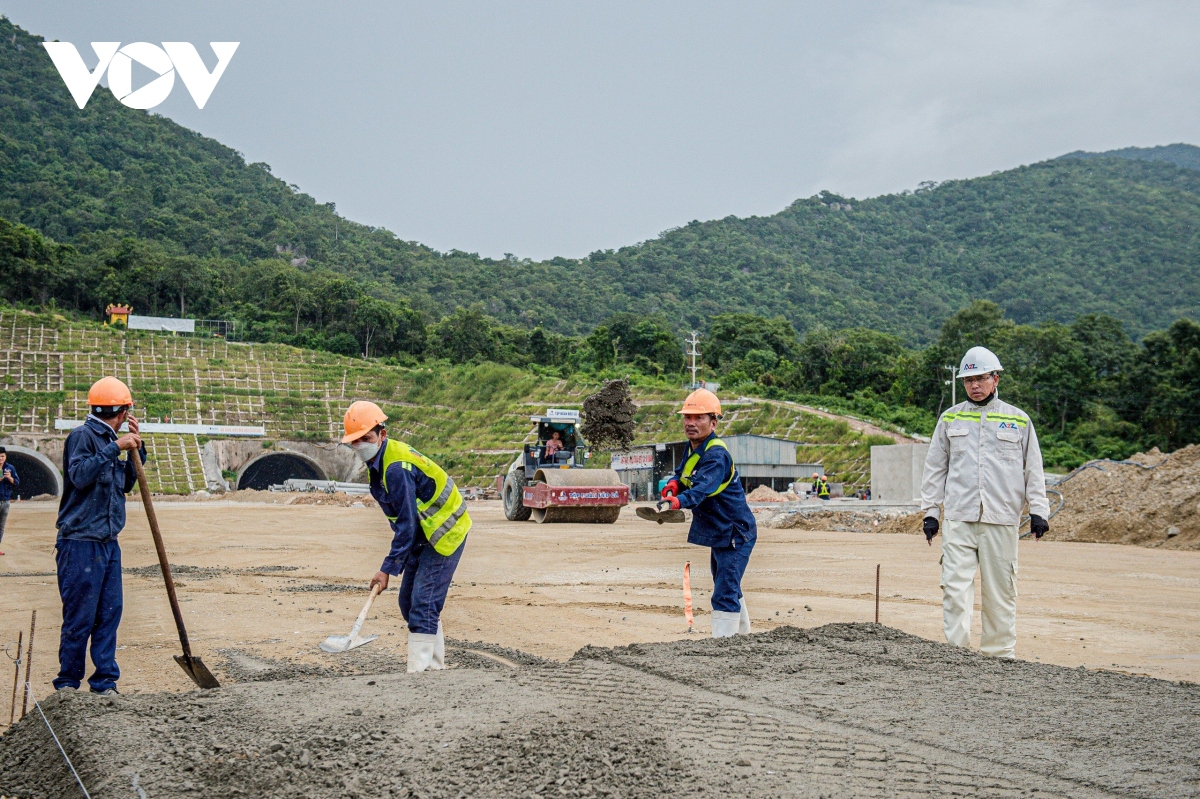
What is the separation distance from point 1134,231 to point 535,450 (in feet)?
365

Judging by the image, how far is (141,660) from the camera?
740 centimetres

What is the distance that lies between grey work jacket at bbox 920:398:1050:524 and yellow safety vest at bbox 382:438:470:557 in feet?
10.3

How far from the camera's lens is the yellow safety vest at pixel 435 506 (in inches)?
230

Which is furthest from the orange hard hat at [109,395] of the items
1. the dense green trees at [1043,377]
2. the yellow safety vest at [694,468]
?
the dense green trees at [1043,377]

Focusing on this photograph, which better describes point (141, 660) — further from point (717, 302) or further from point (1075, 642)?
point (717, 302)

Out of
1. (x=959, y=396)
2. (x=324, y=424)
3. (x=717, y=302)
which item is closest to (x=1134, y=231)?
(x=717, y=302)

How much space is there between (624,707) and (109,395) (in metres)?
A: 3.65

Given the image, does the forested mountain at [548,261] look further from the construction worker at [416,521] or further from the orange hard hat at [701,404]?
the construction worker at [416,521]

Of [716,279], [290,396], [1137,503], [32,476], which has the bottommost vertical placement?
[32,476]

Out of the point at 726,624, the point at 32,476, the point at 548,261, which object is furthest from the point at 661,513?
the point at 548,261

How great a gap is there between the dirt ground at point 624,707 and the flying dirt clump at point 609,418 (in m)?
28.4

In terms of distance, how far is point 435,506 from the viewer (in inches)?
233

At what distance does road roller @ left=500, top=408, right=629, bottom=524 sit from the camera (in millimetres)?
24984

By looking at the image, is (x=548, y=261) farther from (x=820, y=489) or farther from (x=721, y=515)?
(x=721, y=515)
